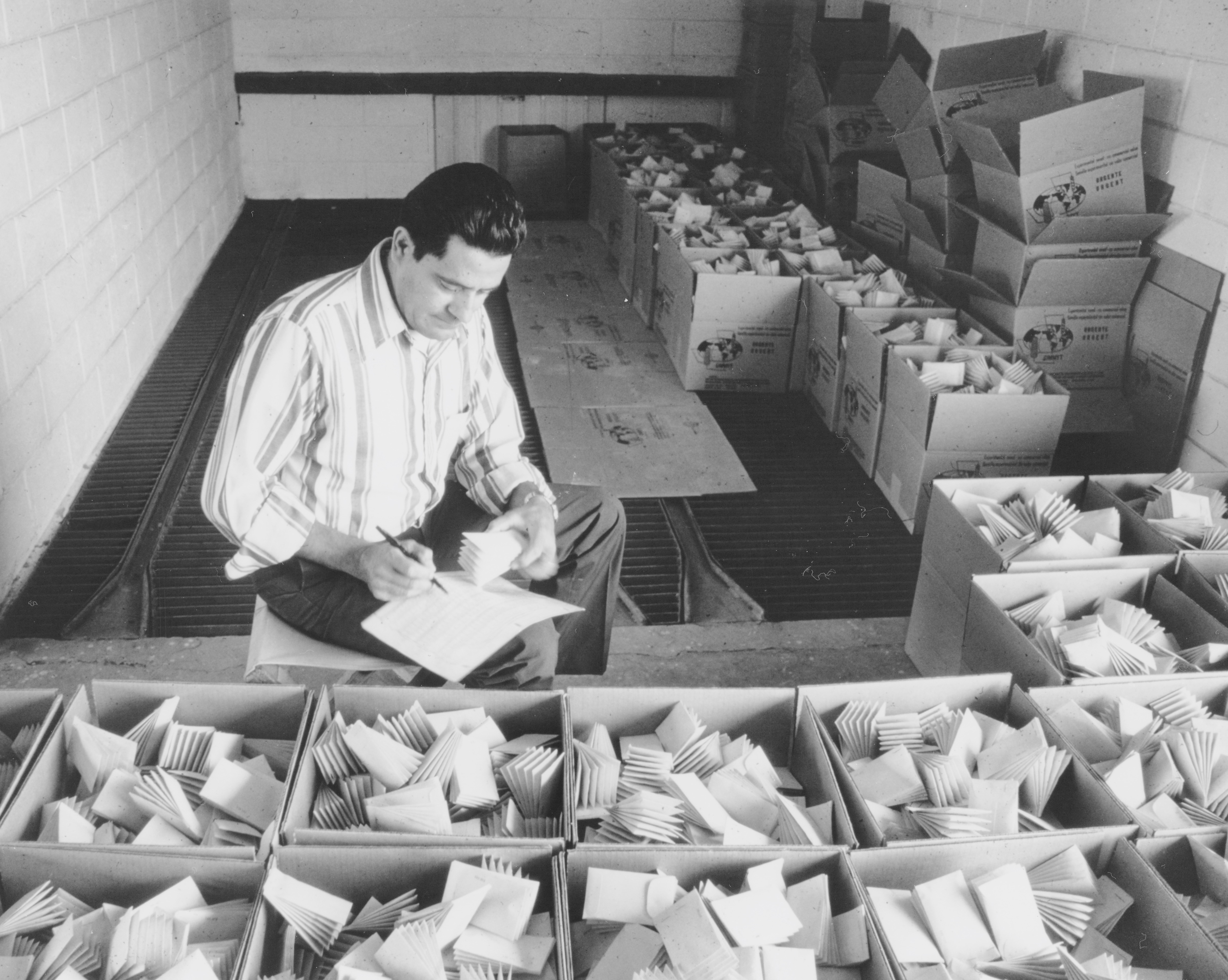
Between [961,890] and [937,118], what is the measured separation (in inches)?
115

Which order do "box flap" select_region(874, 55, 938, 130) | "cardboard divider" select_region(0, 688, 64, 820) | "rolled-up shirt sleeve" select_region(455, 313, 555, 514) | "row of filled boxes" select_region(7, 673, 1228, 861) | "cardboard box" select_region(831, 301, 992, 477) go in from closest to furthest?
"row of filled boxes" select_region(7, 673, 1228, 861)
"cardboard divider" select_region(0, 688, 64, 820)
"rolled-up shirt sleeve" select_region(455, 313, 555, 514)
"cardboard box" select_region(831, 301, 992, 477)
"box flap" select_region(874, 55, 938, 130)

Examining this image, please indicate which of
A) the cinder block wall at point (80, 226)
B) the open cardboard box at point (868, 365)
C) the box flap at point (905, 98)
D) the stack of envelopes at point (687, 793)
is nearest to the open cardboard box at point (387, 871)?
the stack of envelopes at point (687, 793)

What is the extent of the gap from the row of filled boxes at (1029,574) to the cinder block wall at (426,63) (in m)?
4.48

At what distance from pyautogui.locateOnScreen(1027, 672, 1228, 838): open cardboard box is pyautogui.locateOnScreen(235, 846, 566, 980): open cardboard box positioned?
77 centimetres

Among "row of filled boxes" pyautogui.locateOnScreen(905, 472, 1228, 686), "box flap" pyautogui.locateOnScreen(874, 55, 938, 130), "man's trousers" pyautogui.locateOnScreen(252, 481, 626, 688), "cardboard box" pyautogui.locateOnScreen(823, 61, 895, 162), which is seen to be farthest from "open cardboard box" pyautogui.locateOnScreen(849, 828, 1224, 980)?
"cardboard box" pyautogui.locateOnScreen(823, 61, 895, 162)

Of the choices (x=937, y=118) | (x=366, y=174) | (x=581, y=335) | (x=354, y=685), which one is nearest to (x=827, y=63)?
(x=937, y=118)

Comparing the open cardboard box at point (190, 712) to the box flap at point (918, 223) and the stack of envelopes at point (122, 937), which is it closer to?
the stack of envelopes at point (122, 937)

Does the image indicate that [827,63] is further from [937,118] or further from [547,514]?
[547,514]

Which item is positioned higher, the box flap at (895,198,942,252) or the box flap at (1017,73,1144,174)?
the box flap at (1017,73,1144,174)

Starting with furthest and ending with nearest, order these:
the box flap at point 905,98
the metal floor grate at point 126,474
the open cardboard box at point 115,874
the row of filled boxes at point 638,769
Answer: the box flap at point 905,98 → the metal floor grate at point 126,474 → the row of filled boxes at point 638,769 → the open cardboard box at point 115,874

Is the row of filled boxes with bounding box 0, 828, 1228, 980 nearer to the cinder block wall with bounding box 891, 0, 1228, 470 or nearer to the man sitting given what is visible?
the man sitting

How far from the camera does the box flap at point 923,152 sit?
344cm

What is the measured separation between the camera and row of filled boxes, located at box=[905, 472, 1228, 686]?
1.85 meters

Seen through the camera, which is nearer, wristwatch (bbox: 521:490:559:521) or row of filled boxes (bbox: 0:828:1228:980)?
row of filled boxes (bbox: 0:828:1228:980)
